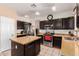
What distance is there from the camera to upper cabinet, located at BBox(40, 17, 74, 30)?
1.77 metres

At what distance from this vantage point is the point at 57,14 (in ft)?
6.09

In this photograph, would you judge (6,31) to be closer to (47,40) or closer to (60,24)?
(47,40)

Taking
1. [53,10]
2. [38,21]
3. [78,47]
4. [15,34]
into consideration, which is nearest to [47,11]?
[53,10]

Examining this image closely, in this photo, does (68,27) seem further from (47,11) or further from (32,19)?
(32,19)

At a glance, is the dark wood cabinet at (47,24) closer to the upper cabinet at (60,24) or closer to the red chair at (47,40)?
the upper cabinet at (60,24)

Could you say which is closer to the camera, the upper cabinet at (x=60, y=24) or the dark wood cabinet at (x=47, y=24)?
the upper cabinet at (x=60, y=24)

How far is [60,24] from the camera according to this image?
6.24 feet

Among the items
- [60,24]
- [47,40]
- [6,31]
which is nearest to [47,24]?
[60,24]

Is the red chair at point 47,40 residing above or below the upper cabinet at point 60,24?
below

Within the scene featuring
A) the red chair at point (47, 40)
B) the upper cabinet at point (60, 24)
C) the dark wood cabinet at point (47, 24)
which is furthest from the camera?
the red chair at point (47, 40)

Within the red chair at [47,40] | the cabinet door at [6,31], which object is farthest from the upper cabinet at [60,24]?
the cabinet door at [6,31]

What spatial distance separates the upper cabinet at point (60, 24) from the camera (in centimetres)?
177

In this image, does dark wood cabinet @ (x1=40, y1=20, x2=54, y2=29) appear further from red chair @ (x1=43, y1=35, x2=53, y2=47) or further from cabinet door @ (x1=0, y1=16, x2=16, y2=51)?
cabinet door @ (x1=0, y1=16, x2=16, y2=51)

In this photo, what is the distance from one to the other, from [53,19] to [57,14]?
0.16 meters
